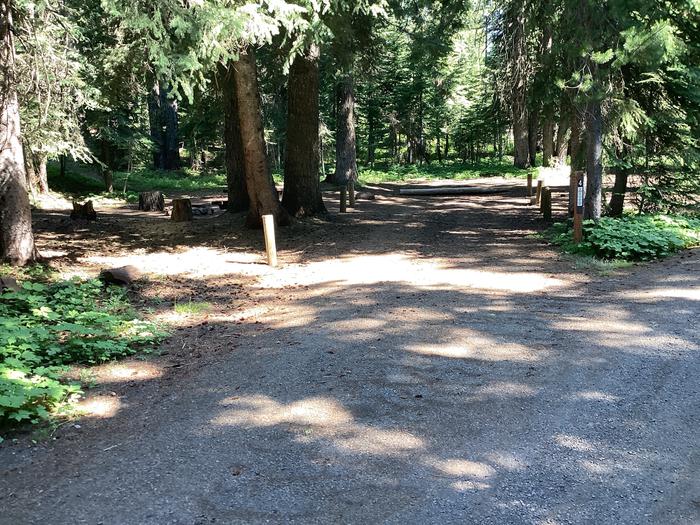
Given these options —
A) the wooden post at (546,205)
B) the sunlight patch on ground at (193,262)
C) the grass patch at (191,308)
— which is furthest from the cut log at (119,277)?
the wooden post at (546,205)

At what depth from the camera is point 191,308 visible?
8594 mm

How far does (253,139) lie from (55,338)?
744cm

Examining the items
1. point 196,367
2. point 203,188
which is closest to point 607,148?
point 196,367

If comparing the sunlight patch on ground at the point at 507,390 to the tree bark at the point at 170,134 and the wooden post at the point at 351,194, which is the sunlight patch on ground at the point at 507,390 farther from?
the tree bark at the point at 170,134

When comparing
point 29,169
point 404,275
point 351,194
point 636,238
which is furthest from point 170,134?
point 636,238

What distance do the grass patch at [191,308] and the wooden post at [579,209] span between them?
669cm

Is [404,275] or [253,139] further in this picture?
[253,139]

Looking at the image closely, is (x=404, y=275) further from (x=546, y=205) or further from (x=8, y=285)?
(x=546, y=205)

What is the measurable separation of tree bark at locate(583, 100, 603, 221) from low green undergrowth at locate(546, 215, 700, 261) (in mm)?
346

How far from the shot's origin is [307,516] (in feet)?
11.3

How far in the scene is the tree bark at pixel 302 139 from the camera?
15176 millimetres

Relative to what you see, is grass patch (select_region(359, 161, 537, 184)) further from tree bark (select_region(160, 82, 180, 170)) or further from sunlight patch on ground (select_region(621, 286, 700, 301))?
sunlight patch on ground (select_region(621, 286, 700, 301))

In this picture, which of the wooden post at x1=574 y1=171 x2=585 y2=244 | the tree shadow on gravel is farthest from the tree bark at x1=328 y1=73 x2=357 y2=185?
the tree shadow on gravel

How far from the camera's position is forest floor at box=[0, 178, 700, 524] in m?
3.59
